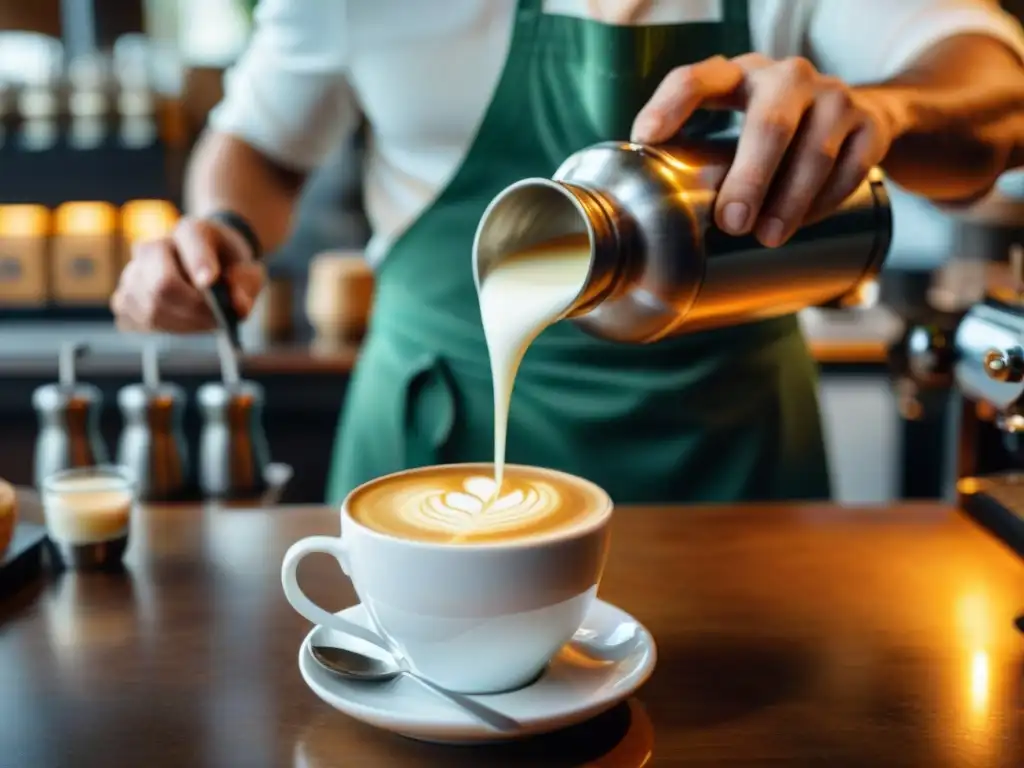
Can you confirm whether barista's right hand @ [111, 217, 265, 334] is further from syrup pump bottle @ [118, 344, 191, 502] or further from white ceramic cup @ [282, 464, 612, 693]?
white ceramic cup @ [282, 464, 612, 693]

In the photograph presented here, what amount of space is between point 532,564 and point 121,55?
3.14m

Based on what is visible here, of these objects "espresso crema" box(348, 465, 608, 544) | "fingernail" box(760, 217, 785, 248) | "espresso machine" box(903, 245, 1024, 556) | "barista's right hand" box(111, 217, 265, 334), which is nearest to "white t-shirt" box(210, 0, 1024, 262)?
"barista's right hand" box(111, 217, 265, 334)

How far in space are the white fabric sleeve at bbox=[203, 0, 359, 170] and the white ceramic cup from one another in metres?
0.95

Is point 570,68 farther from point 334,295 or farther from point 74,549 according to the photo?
point 334,295

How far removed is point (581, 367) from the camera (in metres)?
1.55

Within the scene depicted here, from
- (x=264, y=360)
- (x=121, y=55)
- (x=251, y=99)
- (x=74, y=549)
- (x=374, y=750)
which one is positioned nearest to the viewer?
(x=374, y=750)

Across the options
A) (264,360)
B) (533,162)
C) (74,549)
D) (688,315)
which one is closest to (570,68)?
(533,162)

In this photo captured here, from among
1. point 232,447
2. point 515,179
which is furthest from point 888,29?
point 232,447

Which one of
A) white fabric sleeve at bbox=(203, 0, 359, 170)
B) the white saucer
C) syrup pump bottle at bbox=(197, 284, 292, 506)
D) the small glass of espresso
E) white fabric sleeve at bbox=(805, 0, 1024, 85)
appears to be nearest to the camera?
the white saucer

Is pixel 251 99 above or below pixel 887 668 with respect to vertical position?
above

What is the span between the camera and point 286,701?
87cm

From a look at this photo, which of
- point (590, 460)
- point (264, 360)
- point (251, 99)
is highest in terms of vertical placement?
point (251, 99)

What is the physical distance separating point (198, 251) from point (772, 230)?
0.73m

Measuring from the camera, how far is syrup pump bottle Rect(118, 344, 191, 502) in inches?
83.5
